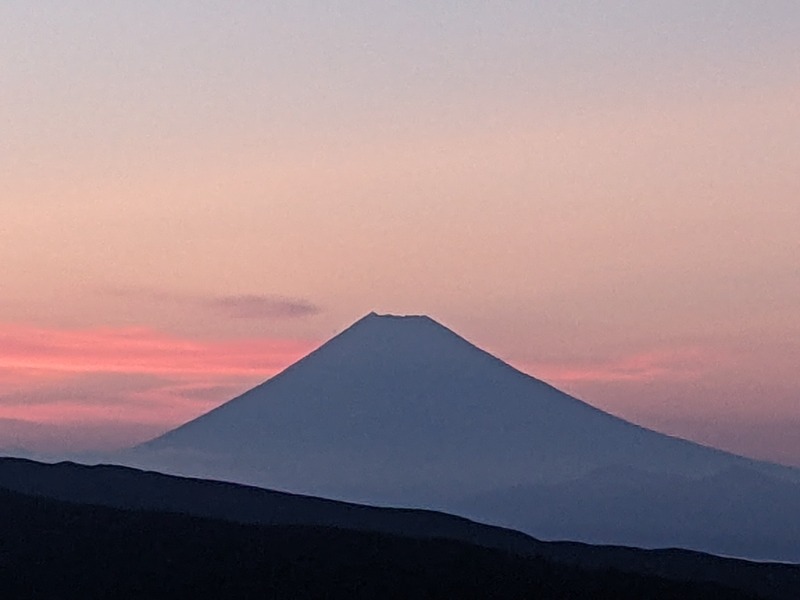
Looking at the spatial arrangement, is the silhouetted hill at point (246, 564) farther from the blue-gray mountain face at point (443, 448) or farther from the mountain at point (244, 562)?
the blue-gray mountain face at point (443, 448)

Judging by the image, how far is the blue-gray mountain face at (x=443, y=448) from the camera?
154750mm

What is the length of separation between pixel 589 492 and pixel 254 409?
116ft

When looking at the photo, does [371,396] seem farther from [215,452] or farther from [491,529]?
[491,529]

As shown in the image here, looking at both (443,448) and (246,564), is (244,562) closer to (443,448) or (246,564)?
(246,564)

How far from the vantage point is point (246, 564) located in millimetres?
33906

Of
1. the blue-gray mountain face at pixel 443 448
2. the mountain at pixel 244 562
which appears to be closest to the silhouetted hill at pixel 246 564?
the mountain at pixel 244 562

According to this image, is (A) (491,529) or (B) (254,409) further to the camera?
(B) (254,409)

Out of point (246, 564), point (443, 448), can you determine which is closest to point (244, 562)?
point (246, 564)

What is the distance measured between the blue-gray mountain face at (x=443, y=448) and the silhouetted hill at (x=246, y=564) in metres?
109

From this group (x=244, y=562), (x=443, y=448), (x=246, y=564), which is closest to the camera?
(x=246, y=564)

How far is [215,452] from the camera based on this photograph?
500 ft

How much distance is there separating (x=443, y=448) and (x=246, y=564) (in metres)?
129

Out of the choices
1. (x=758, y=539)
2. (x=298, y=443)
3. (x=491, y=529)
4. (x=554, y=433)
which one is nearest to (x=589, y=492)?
(x=554, y=433)

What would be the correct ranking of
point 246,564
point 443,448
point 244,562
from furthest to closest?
1. point 443,448
2. point 244,562
3. point 246,564
